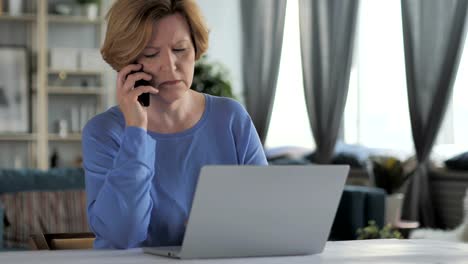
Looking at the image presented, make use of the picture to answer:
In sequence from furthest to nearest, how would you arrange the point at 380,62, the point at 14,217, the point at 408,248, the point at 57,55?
the point at 57,55
the point at 380,62
the point at 14,217
the point at 408,248

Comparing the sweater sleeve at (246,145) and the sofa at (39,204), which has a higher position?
the sweater sleeve at (246,145)

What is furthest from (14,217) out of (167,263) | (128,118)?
(167,263)

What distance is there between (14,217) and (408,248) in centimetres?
327

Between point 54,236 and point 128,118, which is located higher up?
point 128,118

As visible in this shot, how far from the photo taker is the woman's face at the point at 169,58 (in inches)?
80.9

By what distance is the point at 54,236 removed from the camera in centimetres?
212

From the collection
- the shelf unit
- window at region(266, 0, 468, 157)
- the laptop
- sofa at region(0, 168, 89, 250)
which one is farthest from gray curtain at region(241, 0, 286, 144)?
the laptop

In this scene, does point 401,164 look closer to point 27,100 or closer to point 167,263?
point 27,100

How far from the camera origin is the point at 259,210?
Answer: 163 cm

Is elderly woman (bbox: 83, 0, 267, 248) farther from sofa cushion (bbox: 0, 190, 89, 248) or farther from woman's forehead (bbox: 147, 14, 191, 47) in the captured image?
sofa cushion (bbox: 0, 190, 89, 248)

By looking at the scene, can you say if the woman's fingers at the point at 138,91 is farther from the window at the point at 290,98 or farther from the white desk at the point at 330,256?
the window at the point at 290,98

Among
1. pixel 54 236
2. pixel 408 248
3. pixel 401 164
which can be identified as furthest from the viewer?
pixel 401 164

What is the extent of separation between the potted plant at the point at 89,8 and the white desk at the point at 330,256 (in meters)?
6.43

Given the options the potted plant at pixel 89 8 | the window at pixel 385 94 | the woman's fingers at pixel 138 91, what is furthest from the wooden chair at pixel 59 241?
the potted plant at pixel 89 8
